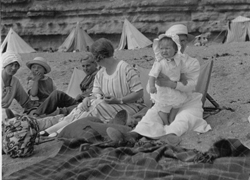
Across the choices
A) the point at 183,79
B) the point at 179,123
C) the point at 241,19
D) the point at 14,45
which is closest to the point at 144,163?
the point at 179,123

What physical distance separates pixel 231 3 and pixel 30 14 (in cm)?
923

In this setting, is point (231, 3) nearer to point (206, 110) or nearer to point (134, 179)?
point (206, 110)

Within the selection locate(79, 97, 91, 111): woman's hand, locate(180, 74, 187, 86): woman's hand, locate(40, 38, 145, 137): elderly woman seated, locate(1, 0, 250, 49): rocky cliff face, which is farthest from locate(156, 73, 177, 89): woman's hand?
locate(1, 0, 250, 49): rocky cliff face

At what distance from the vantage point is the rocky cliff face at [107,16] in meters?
16.4

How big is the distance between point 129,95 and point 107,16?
13.8 meters

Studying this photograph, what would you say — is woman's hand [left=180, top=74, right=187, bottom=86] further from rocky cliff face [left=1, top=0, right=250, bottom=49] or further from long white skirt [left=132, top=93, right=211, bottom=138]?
rocky cliff face [left=1, top=0, right=250, bottom=49]

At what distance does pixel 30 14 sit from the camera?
19922 millimetres

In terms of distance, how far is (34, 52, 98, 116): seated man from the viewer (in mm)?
5926

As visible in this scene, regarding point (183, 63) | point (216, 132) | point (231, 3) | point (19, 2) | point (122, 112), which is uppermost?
point (19, 2)

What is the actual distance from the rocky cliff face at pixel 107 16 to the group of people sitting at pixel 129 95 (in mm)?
11054

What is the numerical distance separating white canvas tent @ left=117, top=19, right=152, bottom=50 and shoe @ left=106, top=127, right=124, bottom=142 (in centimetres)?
1038

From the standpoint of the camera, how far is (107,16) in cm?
1866

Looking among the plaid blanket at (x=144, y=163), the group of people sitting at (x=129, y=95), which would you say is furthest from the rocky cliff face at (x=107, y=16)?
the plaid blanket at (x=144, y=163)

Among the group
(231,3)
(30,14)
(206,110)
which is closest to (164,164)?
(206,110)
